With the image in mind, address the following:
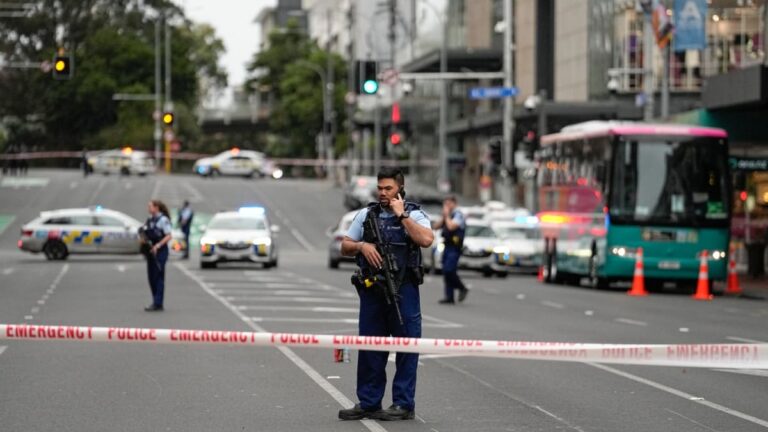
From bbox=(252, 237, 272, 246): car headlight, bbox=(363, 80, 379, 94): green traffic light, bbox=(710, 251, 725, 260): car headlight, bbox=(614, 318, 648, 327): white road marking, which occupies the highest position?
bbox=(363, 80, 379, 94): green traffic light

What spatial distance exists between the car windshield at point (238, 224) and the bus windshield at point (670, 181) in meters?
12.1

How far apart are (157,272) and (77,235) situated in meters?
23.9

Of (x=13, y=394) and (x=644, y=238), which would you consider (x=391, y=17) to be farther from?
(x=13, y=394)

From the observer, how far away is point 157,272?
24.2m

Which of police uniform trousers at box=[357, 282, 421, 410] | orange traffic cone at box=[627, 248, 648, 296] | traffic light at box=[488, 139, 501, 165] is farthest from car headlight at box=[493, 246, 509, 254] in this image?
police uniform trousers at box=[357, 282, 421, 410]

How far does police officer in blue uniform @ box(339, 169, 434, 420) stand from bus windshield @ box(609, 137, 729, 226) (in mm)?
22301

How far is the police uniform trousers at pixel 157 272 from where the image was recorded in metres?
24.2

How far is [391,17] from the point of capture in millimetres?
105312

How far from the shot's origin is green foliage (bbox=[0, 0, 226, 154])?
315 ft

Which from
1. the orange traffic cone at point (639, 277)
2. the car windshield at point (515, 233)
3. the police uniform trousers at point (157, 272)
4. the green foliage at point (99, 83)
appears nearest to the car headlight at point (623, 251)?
the orange traffic cone at point (639, 277)

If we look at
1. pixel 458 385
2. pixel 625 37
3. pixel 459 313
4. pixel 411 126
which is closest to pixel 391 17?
pixel 411 126

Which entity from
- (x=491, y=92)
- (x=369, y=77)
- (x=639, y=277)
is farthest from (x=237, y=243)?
(x=639, y=277)

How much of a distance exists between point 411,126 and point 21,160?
26.8 m

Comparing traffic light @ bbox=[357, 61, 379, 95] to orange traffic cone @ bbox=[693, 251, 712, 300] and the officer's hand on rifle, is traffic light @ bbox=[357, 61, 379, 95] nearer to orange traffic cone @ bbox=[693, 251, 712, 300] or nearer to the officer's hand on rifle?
orange traffic cone @ bbox=[693, 251, 712, 300]
